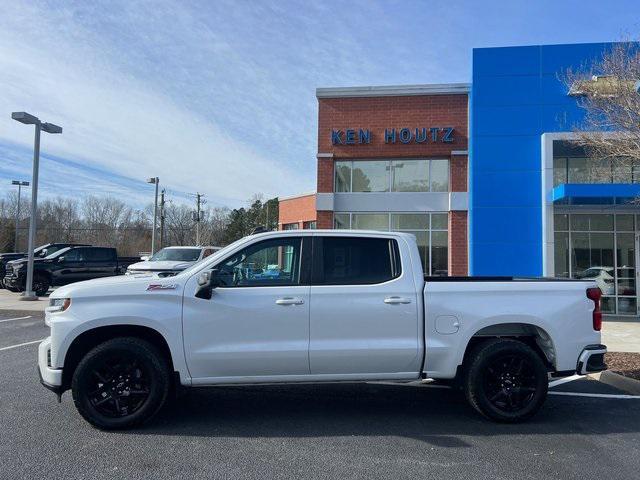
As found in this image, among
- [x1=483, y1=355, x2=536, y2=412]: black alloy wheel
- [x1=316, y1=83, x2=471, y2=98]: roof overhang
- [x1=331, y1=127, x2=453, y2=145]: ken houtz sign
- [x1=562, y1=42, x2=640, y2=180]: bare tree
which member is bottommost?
[x1=483, y1=355, x2=536, y2=412]: black alloy wheel

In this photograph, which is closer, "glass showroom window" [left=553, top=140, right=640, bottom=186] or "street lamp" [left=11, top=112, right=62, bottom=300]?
"glass showroom window" [left=553, top=140, right=640, bottom=186]

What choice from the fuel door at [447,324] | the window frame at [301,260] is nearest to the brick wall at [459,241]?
the fuel door at [447,324]

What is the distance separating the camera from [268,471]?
3984mm

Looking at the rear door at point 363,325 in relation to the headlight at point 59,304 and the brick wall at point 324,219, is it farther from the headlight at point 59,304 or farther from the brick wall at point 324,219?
the brick wall at point 324,219

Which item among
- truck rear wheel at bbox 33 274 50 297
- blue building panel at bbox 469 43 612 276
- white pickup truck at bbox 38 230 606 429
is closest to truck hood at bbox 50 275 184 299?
white pickup truck at bbox 38 230 606 429

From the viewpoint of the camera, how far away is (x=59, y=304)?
492 centimetres

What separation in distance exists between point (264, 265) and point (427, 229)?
479 inches

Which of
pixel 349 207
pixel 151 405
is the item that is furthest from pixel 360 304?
pixel 349 207

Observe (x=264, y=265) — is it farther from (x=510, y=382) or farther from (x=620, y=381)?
(x=620, y=381)

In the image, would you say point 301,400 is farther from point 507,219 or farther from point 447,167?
point 447,167

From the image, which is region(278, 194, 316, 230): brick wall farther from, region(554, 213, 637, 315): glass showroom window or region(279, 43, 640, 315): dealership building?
region(554, 213, 637, 315): glass showroom window

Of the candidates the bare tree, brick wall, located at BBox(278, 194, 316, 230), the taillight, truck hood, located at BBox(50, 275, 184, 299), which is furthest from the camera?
brick wall, located at BBox(278, 194, 316, 230)

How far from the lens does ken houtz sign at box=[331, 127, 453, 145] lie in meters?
16.2

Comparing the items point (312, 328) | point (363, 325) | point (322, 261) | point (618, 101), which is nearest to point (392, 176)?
point (618, 101)
